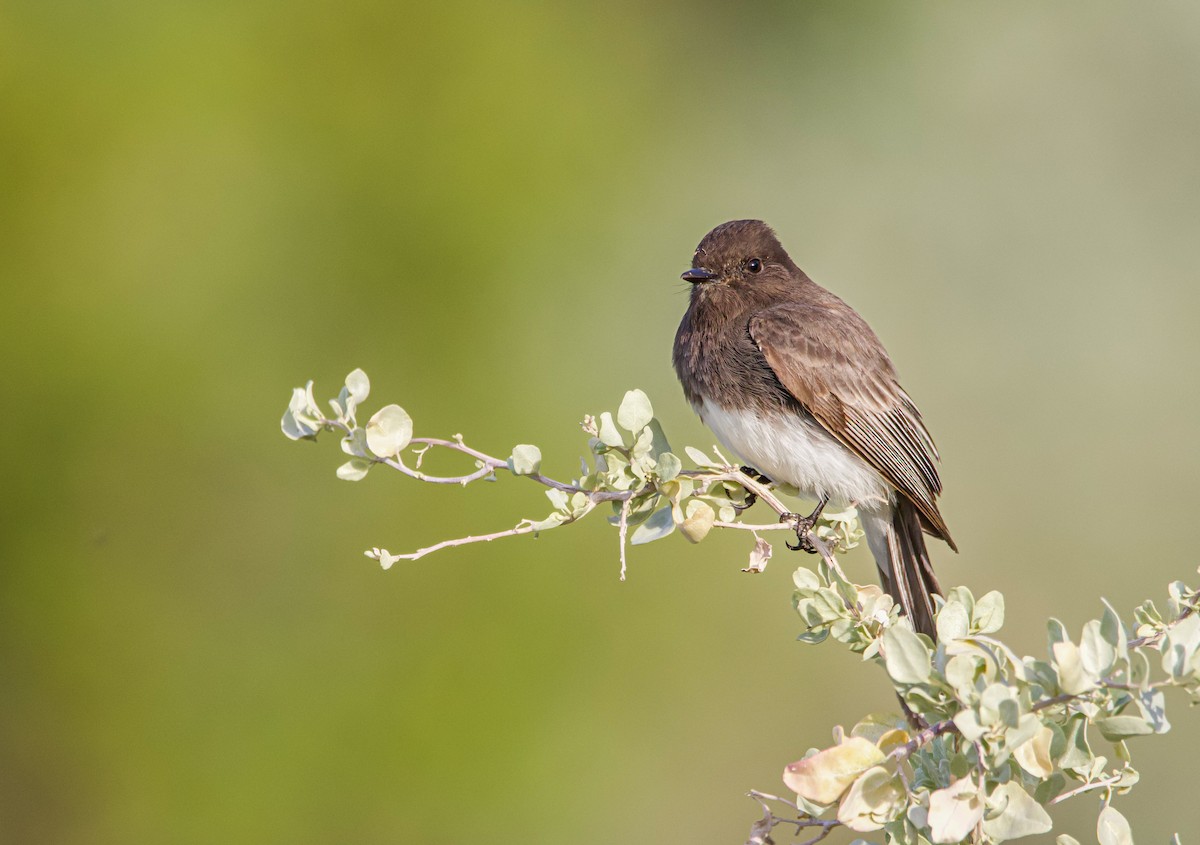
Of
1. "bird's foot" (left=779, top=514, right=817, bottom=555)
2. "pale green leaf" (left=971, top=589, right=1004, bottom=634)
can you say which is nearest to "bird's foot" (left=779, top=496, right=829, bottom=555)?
"bird's foot" (left=779, top=514, right=817, bottom=555)

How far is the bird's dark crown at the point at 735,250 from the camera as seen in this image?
438cm

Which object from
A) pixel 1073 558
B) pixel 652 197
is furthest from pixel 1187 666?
pixel 652 197

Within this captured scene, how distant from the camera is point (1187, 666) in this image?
199 centimetres

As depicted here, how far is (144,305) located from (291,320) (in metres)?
0.70

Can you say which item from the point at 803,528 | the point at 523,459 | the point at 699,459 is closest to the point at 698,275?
the point at 803,528

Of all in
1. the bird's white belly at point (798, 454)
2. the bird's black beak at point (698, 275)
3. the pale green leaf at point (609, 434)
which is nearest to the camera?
the pale green leaf at point (609, 434)

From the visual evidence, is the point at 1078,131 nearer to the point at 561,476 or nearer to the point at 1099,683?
the point at 561,476

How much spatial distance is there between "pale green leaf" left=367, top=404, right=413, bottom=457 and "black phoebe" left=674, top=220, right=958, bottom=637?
1684 mm

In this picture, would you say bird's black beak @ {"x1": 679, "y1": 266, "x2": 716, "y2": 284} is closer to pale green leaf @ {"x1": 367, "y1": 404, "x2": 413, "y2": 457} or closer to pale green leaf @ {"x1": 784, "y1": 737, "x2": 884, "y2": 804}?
pale green leaf @ {"x1": 367, "y1": 404, "x2": 413, "y2": 457}

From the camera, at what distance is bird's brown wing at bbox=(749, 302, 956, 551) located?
411cm

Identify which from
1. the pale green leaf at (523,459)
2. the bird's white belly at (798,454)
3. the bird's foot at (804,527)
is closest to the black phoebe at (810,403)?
the bird's white belly at (798,454)

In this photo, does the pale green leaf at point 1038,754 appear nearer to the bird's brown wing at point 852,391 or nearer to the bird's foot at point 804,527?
the bird's foot at point 804,527

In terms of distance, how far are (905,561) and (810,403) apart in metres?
0.56

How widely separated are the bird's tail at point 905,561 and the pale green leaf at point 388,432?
1783mm
